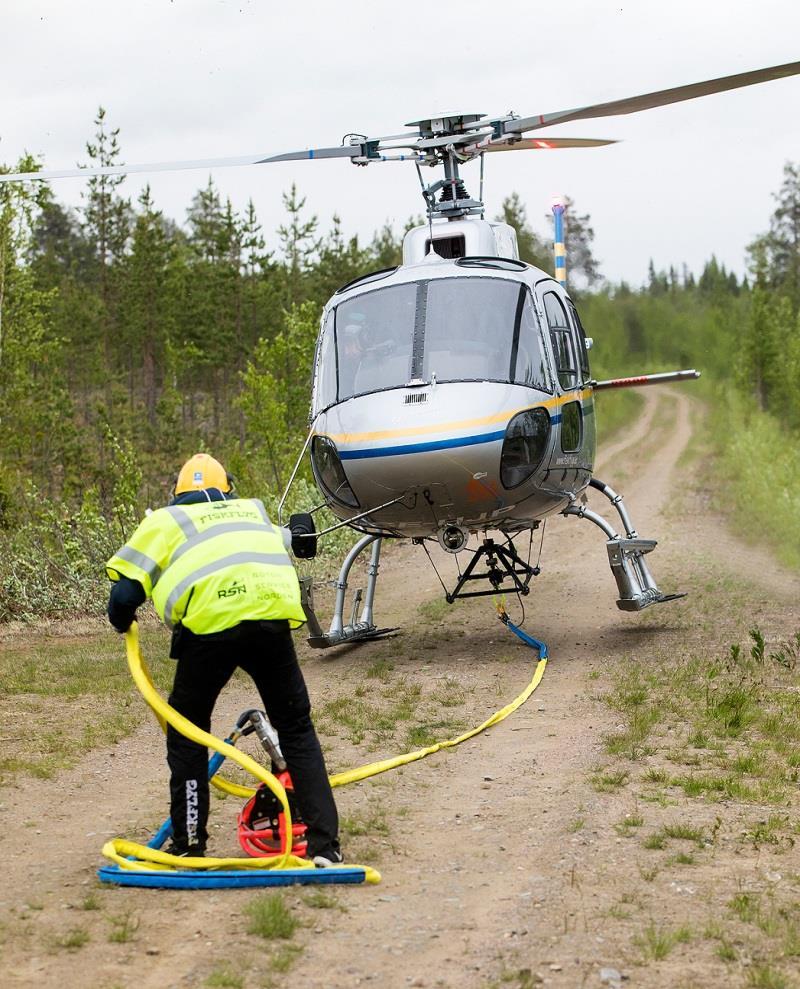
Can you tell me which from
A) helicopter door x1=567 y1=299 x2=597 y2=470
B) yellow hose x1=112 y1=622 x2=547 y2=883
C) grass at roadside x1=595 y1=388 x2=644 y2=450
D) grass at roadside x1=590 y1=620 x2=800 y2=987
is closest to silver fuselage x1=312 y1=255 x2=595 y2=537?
helicopter door x1=567 y1=299 x2=597 y2=470

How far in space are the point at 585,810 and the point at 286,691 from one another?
177cm

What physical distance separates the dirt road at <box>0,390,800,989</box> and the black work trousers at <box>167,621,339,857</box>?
1.24ft

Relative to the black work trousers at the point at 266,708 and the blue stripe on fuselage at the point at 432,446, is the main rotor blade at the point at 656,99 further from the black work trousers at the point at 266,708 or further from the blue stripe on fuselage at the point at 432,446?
the black work trousers at the point at 266,708

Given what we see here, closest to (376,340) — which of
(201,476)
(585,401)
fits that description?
(585,401)

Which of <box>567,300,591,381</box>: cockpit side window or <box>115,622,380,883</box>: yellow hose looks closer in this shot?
<box>115,622,380,883</box>: yellow hose

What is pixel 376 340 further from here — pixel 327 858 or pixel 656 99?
pixel 327 858

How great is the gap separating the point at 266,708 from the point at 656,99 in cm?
679

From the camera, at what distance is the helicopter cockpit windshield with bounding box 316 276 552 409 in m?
10.8

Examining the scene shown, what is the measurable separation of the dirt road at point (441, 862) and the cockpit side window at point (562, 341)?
258 cm

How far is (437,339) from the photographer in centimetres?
1092

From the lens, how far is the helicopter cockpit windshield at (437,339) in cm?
1080

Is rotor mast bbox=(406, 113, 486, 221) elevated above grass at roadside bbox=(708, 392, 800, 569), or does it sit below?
above

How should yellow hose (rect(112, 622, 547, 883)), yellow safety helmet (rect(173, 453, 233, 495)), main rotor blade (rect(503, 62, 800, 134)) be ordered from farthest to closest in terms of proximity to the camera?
main rotor blade (rect(503, 62, 800, 134))
yellow safety helmet (rect(173, 453, 233, 495))
yellow hose (rect(112, 622, 547, 883))

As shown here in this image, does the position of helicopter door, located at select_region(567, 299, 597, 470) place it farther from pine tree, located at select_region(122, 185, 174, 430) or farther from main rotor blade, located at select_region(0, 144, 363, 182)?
pine tree, located at select_region(122, 185, 174, 430)
